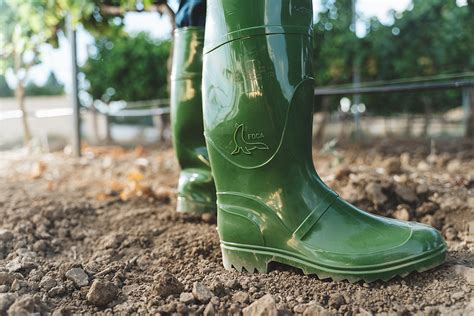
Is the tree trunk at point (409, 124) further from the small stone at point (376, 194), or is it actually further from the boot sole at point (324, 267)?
the boot sole at point (324, 267)

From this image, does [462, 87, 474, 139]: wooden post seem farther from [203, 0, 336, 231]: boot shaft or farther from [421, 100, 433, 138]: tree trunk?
[203, 0, 336, 231]: boot shaft

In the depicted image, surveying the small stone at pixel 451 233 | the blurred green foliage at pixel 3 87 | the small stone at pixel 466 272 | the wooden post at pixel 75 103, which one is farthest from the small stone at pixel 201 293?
the blurred green foliage at pixel 3 87

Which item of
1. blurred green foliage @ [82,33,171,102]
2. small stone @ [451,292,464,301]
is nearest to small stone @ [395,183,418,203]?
small stone @ [451,292,464,301]

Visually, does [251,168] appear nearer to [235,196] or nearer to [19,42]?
[235,196]

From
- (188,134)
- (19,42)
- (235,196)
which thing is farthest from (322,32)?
(235,196)

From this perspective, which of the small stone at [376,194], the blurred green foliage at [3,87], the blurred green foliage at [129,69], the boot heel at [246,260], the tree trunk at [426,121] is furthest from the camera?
the blurred green foliage at [129,69]

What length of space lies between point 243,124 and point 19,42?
4.34m

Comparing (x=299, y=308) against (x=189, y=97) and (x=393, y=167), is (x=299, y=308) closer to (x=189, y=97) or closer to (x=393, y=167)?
(x=189, y=97)

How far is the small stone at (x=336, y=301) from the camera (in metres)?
0.87

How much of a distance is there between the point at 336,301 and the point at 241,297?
0.17 metres

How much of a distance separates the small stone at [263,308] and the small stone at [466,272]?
38cm

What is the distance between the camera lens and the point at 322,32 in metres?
5.83

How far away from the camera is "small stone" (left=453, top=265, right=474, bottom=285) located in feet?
3.00

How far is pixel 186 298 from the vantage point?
0.88 m
